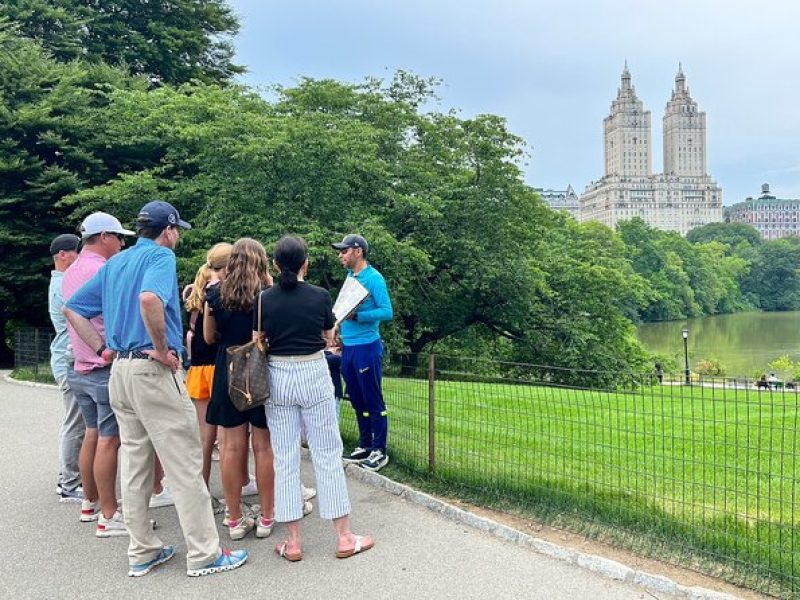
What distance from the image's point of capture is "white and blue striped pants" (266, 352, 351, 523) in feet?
13.4

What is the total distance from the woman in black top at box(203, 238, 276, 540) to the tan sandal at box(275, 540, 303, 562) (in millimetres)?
285

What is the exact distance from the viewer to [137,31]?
23078 mm

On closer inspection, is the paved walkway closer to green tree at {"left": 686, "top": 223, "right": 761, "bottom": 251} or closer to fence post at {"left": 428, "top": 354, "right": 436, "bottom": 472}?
fence post at {"left": 428, "top": 354, "right": 436, "bottom": 472}

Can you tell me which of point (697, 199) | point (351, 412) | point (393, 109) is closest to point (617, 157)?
point (697, 199)

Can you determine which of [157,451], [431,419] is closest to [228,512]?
[157,451]

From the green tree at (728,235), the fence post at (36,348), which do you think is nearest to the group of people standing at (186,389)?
the fence post at (36,348)

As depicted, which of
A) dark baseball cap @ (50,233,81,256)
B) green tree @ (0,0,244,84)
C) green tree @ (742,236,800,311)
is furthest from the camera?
green tree @ (742,236,800,311)

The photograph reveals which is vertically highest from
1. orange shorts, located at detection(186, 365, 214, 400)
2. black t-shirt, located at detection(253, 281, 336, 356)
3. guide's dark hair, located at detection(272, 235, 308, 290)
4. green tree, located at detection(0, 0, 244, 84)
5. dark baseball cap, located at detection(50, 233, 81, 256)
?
green tree, located at detection(0, 0, 244, 84)

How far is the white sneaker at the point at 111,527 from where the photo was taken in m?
4.52

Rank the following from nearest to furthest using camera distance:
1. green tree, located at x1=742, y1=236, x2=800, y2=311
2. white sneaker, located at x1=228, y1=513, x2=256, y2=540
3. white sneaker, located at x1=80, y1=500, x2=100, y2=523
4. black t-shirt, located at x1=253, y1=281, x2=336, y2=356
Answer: black t-shirt, located at x1=253, y1=281, x2=336, y2=356 → white sneaker, located at x1=228, y1=513, x2=256, y2=540 → white sneaker, located at x1=80, y1=500, x2=100, y2=523 → green tree, located at x1=742, y1=236, x2=800, y2=311

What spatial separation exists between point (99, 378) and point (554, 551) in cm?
320

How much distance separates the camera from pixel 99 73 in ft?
60.7

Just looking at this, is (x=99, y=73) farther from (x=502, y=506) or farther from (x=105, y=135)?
(x=502, y=506)

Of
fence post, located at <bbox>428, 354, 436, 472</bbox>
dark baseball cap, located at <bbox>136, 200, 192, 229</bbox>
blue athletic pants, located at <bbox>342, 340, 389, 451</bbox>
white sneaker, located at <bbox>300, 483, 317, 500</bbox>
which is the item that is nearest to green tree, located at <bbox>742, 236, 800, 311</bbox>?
fence post, located at <bbox>428, 354, 436, 472</bbox>
